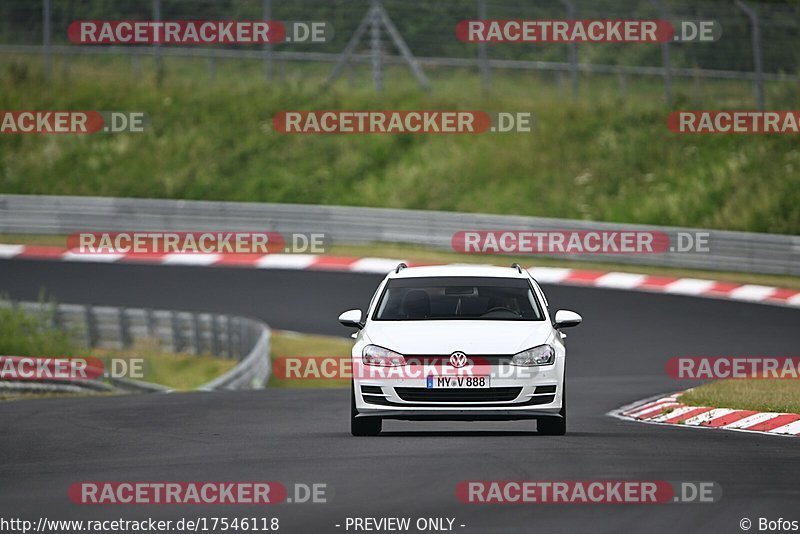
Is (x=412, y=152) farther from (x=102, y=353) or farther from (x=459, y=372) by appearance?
(x=459, y=372)

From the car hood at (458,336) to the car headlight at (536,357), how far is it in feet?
0.13

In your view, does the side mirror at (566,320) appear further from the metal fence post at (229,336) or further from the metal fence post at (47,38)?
the metal fence post at (47,38)

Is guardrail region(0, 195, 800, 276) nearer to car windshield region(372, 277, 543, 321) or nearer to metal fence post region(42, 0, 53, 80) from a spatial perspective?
metal fence post region(42, 0, 53, 80)

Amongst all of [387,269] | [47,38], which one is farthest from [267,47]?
[387,269]

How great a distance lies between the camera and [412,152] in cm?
4219

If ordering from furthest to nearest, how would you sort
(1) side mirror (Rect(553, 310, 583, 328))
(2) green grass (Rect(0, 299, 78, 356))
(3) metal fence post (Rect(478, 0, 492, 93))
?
1. (3) metal fence post (Rect(478, 0, 492, 93))
2. (2) green grass (Rect(0, 299, 78, 356))
3. (1) side mirror (Rect(553, 310, 583, 328))

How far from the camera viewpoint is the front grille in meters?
11.9

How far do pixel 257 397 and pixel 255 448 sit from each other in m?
5.62

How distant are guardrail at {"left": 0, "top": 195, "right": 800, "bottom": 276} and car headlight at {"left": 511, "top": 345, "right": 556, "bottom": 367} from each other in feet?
65.4

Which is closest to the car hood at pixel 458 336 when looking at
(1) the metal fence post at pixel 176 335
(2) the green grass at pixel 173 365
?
(2) the green grass at pixel 173 365

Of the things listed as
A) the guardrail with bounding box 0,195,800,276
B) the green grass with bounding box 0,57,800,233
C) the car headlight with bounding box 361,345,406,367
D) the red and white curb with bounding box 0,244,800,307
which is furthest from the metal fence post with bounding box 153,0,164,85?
the car headlight with bounding box 361,345,406,367

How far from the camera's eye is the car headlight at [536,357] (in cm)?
1199

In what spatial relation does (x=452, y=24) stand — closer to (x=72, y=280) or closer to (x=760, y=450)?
(x=72, y=280)

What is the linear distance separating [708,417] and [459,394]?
3.24 m
